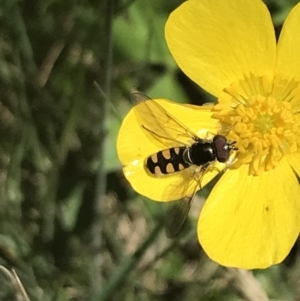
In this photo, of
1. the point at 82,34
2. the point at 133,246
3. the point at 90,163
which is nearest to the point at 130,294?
the point at 133,246

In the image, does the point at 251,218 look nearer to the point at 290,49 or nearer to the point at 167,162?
the point at 167,162

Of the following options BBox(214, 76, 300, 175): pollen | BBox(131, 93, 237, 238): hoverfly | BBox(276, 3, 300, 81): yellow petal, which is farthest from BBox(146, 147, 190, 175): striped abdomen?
BBox(276, 3, 300, 81): yellow petal

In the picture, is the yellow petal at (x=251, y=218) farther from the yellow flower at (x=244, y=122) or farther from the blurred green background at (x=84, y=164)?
the blurred green background at (x=84, y=164)

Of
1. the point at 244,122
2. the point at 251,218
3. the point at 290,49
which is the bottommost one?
the point at 251,218

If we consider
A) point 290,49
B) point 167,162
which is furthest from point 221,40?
point 167,162

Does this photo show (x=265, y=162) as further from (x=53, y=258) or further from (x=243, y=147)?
(x=53, y=258)

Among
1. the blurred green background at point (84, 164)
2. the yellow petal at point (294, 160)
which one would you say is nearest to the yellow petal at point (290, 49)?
the yellow petal at point (294, 160)
